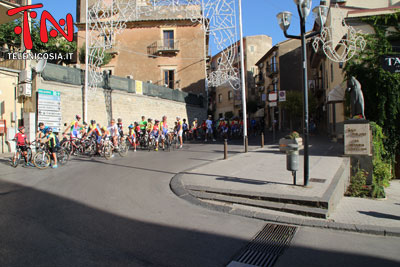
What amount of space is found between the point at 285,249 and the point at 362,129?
693cm

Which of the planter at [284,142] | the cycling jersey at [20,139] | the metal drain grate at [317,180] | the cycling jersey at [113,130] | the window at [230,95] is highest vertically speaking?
the window at [230,95]

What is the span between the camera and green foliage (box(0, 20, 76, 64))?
23766 mm

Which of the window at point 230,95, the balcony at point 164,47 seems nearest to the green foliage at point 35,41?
the balcony at point 164,47

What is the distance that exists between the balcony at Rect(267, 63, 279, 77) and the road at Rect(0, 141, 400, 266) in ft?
123

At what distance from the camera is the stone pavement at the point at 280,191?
5.07 m

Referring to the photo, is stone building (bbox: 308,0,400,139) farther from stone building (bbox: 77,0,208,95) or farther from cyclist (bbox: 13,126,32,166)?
cyclist (bbox: 13,126,32,166)

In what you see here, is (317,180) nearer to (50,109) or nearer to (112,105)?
(50,109)

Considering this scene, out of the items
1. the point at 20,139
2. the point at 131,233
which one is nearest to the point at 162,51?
the point at 20,139

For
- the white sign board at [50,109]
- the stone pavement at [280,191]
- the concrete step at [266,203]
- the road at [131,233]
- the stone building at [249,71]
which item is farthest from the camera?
the stone building at [249,71]

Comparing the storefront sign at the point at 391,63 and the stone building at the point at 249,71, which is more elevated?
the stone building at the point at 249,71

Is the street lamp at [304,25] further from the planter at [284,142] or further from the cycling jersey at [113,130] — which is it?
the cycling jersey at [113,130]

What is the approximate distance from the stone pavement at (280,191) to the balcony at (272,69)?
33125 mm

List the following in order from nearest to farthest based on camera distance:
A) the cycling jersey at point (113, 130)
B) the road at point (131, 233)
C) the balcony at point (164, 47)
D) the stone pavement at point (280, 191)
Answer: the road at point (131, 233), the stone pavement at point (280, 191), the cycling jersey at point (113, 130), the balcony at point (164, 47)

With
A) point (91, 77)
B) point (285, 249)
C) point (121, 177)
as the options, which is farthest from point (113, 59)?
point (285, 249)
